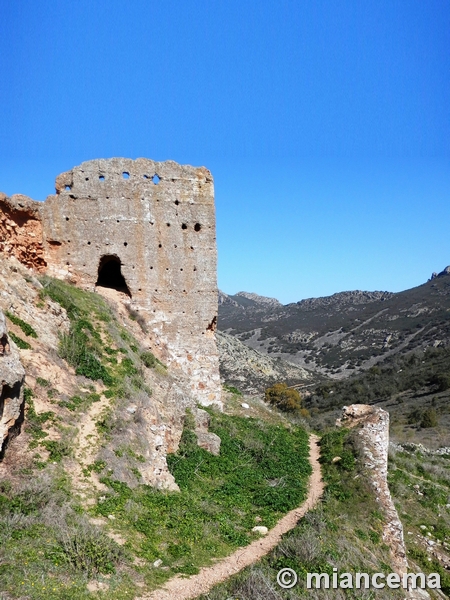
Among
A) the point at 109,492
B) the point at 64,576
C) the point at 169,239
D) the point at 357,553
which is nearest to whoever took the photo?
the point at 64,576

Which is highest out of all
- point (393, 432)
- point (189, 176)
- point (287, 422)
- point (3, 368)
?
point (189, 176)

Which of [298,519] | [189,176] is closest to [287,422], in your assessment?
[298,519]

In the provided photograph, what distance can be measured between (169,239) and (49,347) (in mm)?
6510

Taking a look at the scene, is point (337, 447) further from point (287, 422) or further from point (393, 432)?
point (393, 432)

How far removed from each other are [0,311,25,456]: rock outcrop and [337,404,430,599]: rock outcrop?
757cm

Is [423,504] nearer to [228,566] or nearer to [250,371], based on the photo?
[228,566]

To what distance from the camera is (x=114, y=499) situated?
732 cm

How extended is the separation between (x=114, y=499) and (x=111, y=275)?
10.8 m

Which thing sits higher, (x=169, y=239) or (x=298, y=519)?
(x=169, y=239)

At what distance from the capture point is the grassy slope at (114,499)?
5.53 meters

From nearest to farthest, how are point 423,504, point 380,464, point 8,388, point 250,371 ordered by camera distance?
point 8,388, point 380,464, point 423,504, point 250,371

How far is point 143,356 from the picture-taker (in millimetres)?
12992

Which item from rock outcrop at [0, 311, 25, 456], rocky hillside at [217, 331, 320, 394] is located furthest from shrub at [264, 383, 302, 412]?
rock outcrop at [0, 311, 25, 456]

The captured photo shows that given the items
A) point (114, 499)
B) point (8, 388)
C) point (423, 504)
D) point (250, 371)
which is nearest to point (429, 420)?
point (423, 504)
